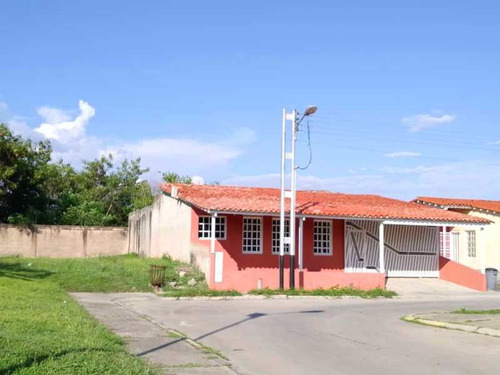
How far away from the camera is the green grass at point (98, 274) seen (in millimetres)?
22484

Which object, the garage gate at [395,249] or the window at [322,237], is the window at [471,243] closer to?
the garage gate at [395,249]

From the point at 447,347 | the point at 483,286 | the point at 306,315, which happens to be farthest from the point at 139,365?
the point at 483,286

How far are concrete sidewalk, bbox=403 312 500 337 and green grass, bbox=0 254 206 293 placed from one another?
9.56 meters

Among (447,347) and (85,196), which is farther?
(85,196)

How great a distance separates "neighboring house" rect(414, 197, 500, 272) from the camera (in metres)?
32.2

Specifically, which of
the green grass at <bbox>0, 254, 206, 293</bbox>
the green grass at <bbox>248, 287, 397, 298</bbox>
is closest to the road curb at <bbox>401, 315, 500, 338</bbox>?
the green grass at <bbox>248, 287, 397, 298</bbox>

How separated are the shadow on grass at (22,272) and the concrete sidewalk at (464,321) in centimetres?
1453

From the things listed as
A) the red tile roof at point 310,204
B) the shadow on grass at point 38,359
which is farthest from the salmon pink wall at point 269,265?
the shadow on grass at point 38,359

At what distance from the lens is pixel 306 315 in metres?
16.8

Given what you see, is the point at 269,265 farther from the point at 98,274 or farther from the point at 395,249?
the point at 98,274

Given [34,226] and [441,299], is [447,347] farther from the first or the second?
[34,226]

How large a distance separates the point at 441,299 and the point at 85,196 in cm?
2942

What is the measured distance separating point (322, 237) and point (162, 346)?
56.5 feet

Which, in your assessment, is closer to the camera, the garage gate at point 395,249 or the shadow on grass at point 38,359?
the shadow on grass at point 38,359
